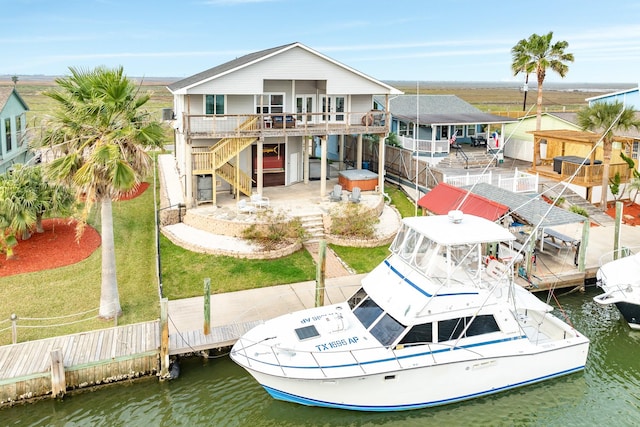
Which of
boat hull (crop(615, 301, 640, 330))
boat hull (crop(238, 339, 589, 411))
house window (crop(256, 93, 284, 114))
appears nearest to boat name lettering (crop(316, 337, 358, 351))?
boat hull (crop(238, 339, 589, 411))

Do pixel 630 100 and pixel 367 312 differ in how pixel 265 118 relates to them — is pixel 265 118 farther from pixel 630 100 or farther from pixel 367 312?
pixel 630 100

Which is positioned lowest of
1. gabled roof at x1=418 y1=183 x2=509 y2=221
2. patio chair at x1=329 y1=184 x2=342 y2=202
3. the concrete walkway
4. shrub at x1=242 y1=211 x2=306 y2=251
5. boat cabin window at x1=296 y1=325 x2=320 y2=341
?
the concrete walkway

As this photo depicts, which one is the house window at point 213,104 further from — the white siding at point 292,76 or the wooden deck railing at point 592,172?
the wooden deck railing at point 592,172

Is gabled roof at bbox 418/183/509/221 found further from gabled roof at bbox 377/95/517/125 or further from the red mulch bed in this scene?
the red mulch bed

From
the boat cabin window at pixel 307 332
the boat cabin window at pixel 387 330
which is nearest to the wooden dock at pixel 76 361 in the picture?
the boat cabin window at pixel 307 332

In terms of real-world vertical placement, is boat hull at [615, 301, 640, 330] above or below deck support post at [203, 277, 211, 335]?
below
